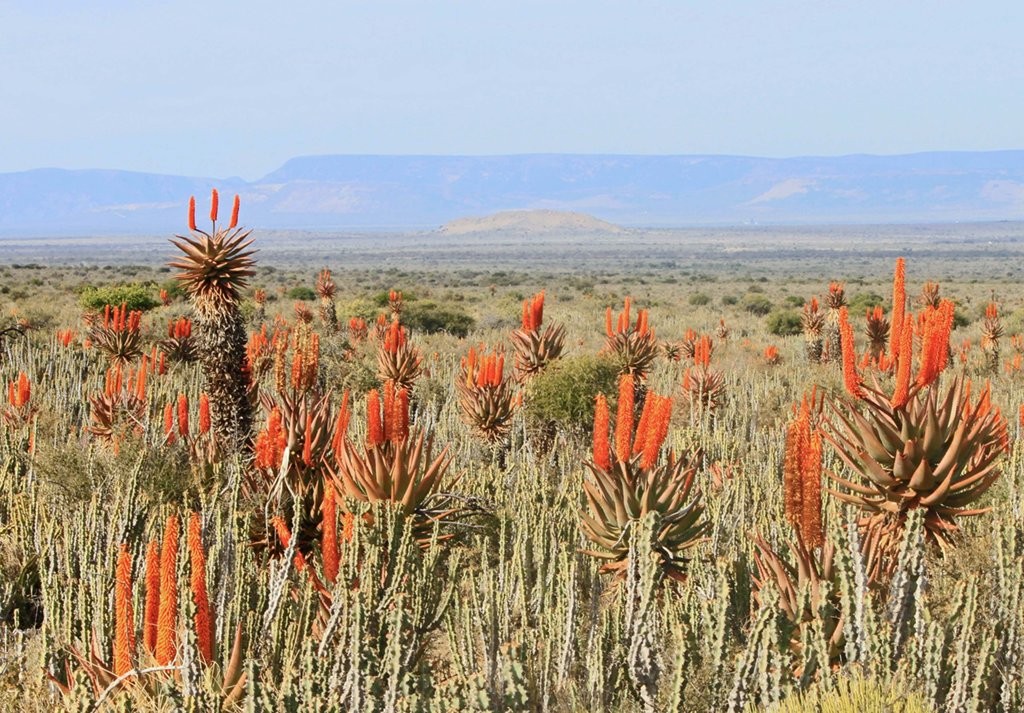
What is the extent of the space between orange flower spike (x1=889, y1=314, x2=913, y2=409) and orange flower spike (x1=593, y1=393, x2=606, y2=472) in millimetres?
1280

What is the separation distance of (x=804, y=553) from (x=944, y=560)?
1505 mm

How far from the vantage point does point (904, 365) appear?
4.73 m

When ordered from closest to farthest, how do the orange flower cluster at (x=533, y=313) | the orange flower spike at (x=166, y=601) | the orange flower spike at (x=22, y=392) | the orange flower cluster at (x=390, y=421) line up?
the orange flower spike at (x=166, y=601) → the orange flower cluster at (x=390, y=421) → the orange flower spike at (x=22, y=392) → the orange flower cluster at (x=533, y=313)

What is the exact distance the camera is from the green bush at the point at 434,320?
27.8m

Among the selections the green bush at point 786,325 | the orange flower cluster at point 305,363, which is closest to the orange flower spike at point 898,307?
the orange flower cluster at point 305,363

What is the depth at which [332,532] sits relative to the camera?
466cm

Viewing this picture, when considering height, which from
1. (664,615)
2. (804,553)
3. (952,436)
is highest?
(952,436)

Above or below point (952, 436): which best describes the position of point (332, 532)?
below

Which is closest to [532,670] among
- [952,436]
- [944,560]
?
[952,436]

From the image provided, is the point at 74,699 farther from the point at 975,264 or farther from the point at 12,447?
the point at 975,264

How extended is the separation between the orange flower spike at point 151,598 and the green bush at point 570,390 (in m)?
7.02

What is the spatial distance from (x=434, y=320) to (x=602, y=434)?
2314 centimetres

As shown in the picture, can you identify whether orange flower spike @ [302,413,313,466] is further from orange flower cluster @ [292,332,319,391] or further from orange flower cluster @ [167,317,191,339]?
orange flower cluster @ [167,317,191,339]

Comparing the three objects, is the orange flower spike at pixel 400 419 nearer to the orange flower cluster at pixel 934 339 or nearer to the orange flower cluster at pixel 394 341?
the orange flower cluster at pixel 934 339
